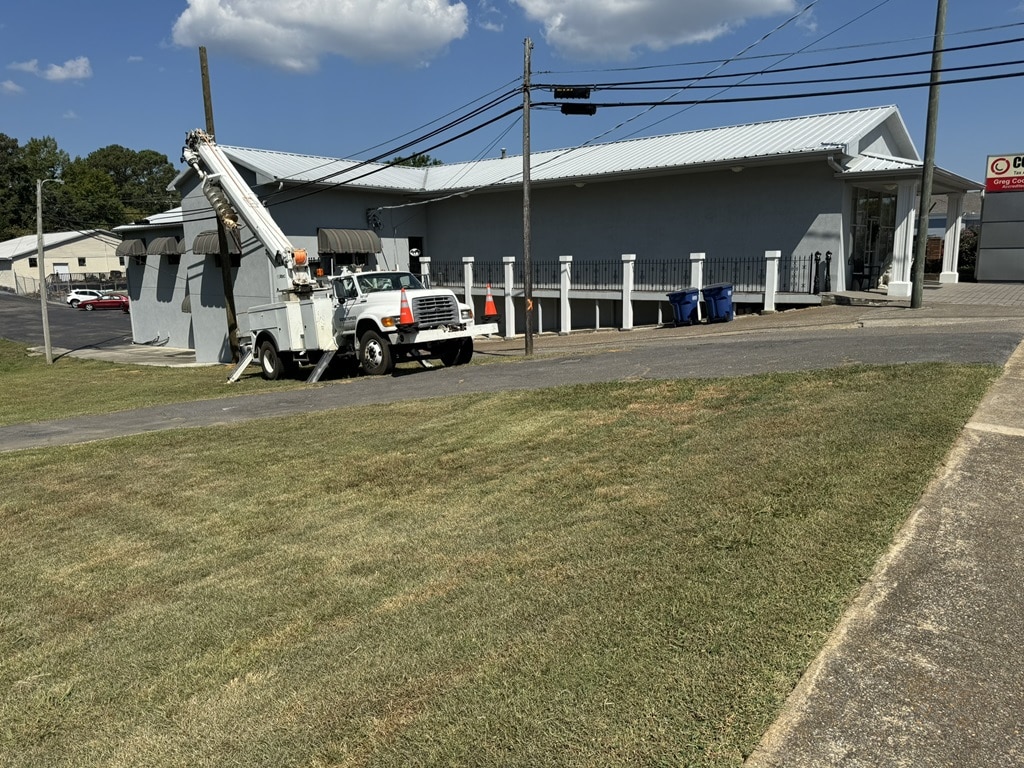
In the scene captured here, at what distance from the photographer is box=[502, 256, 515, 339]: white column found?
27734 mm

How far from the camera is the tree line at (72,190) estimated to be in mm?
102231

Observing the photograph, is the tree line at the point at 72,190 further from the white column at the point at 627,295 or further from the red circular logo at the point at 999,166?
the red circular logo at the point at 999,166

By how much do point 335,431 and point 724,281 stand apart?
635 inches

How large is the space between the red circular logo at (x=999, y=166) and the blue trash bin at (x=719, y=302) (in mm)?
11500

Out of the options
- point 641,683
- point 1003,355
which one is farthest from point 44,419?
point 1003,355

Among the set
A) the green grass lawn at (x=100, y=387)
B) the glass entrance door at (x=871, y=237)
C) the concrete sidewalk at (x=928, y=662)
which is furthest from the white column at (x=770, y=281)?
the concrete sidewalk at (x=928, y=662)

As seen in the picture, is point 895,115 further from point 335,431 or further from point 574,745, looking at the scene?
point 574,745

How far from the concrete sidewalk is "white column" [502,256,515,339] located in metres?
23.5

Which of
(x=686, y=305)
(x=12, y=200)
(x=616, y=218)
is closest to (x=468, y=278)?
(x=616, y=218)

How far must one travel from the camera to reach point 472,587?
15.1 ft

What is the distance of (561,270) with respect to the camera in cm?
2634

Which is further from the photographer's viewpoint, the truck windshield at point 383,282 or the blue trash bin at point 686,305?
the blue trash bin at point 686,305

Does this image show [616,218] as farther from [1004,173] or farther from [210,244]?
[210,244]

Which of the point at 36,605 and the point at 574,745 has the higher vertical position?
the point at 574,745
